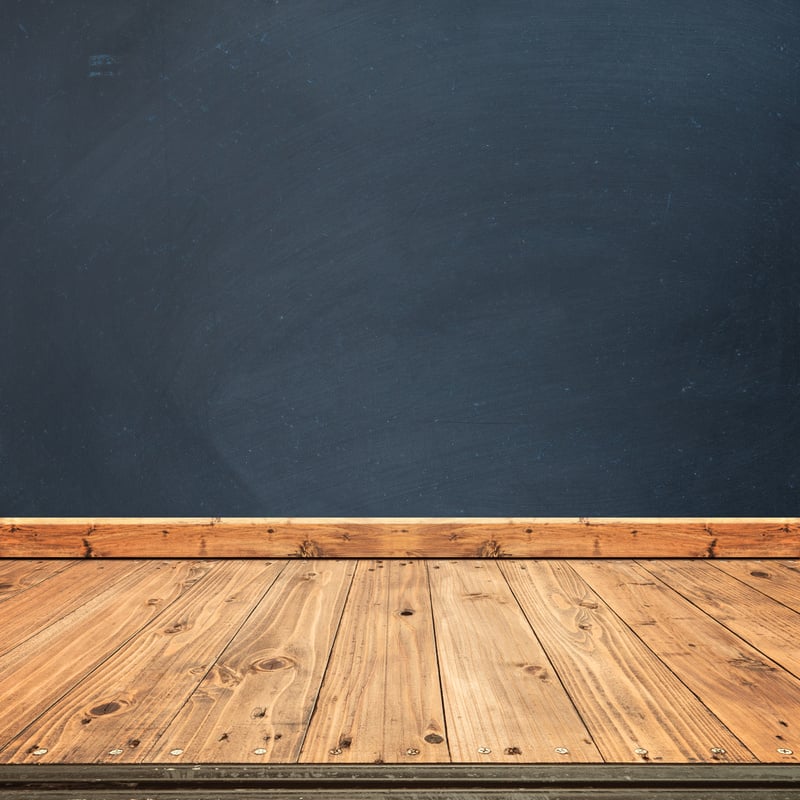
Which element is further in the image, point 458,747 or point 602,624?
point 602,624

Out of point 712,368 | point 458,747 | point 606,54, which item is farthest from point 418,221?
point 458,747

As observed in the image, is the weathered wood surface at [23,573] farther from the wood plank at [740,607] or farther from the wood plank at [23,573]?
the wood plank at [740,607]

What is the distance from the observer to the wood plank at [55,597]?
114 centimetres

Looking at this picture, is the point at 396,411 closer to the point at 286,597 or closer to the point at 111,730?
the point at 286,597

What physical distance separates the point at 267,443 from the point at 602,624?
852 millimetres

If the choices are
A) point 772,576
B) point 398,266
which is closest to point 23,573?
point 398,266

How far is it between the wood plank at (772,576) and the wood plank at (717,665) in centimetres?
19

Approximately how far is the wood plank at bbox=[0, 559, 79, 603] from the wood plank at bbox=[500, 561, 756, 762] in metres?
0.96

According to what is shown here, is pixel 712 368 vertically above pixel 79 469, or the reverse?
pixel 712 368

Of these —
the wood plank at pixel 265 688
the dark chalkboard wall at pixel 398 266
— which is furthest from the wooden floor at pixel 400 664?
the dark chalkboard wall at pixel 398 266

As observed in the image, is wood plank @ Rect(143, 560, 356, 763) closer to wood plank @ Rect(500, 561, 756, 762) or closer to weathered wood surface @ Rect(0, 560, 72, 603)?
wood plank @ Rect(500, 561, 756, 762)

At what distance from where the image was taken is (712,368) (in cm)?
164

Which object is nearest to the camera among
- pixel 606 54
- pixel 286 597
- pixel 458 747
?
pixel 458 747

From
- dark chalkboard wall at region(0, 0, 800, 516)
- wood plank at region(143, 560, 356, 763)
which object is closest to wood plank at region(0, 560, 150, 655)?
dark chalkboard wall at region(0, 0, 800, 516)
